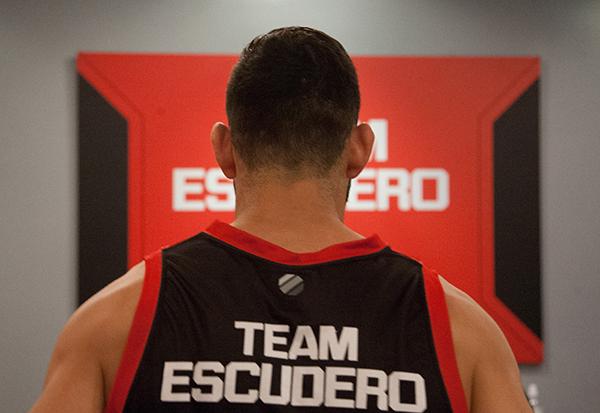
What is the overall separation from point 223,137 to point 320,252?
172mm

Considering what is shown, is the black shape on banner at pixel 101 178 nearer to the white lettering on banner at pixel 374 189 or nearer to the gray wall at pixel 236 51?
the gray wall at pixel 236 51

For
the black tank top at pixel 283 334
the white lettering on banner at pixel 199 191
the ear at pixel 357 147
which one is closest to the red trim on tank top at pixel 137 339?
the black tank top at pixel 283 334

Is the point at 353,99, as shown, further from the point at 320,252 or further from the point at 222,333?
the point at 222,333

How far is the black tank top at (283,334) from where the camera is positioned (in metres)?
0.73

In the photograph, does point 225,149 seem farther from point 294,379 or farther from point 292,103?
point 294,379

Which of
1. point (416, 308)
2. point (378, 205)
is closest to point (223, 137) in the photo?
point (416, 308)

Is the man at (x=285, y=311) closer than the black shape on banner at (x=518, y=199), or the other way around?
the man at (x=285, y=311)

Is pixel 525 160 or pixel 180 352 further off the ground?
pixel 525 160

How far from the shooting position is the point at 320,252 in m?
0.79

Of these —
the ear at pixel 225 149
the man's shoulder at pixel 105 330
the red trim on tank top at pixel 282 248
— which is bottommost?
the man's shoulder at pixel 105 330

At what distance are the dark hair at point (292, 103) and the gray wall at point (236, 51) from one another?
→ 84.6 inches

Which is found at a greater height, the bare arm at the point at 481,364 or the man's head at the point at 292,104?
the man's head at the point at 292,104

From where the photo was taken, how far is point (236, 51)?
292cm

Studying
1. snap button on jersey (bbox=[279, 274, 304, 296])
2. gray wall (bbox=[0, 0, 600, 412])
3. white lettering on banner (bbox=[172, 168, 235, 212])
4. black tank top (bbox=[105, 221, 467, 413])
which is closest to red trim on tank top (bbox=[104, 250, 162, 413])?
black tank top (bbox=[105, 221, 467, 413])
